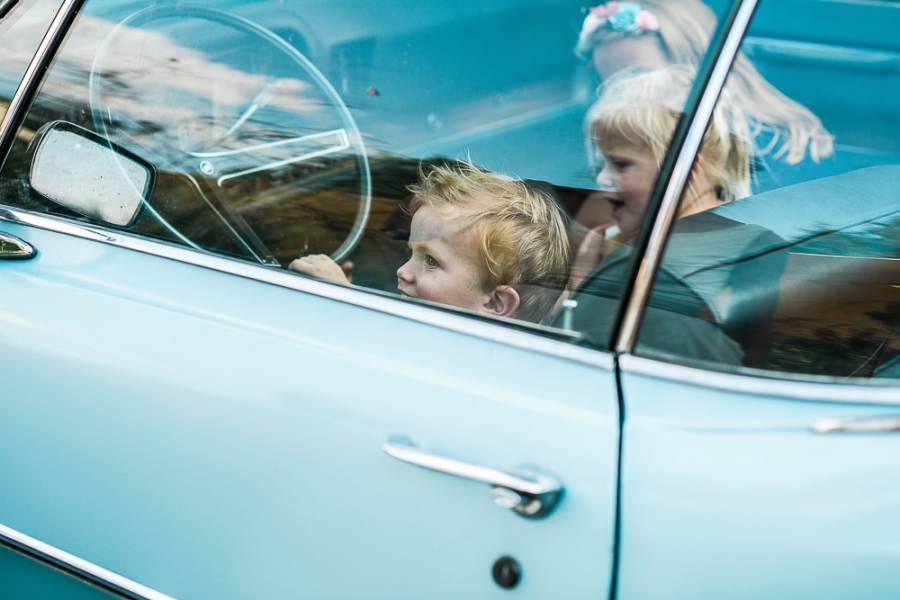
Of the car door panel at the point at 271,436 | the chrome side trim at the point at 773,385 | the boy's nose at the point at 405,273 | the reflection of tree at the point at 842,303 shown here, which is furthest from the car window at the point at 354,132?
the reflection of tree at the point at 842,303

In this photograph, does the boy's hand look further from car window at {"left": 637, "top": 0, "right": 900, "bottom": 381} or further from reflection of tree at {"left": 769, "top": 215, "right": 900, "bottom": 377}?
reflection of tree at {"left": 769, "top": 215, "right": 900, "bottom": 377}

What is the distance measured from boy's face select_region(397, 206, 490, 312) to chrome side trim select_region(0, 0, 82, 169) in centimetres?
75

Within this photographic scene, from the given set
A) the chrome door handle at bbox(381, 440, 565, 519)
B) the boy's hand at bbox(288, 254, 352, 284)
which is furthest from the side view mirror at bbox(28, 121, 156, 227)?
the chrome door handle at bbox(381, 440, 565, 519)

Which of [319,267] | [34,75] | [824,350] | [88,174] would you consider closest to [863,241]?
[824,350]

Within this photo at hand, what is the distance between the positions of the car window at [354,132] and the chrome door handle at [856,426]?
1.55 ft

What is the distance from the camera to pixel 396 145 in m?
1.47

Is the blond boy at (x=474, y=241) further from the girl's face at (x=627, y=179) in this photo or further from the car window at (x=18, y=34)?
the car window at (x=18, y=34)

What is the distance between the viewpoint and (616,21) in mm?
1395

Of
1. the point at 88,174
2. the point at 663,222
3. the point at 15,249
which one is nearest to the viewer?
the point at 663,222

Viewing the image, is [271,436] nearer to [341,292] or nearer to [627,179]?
[341,292]

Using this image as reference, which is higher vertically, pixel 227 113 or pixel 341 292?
pixel 227 113

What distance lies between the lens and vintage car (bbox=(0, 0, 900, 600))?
3.26 ft

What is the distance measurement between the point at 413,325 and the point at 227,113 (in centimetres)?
67

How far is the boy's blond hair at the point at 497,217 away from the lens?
146 centimetres
